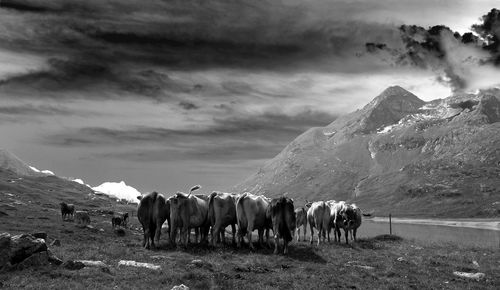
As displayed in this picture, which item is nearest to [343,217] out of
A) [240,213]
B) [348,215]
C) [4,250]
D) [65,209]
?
[348,215]

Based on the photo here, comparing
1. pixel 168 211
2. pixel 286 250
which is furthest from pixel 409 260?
pixel 168 211

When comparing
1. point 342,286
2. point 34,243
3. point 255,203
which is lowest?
point 342,286

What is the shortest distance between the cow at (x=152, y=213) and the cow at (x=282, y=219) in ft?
25.3

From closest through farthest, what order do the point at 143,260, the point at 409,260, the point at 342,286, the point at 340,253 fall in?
the point at 342,286
the point at 143,260
the point at 409,260
the point at 340,253

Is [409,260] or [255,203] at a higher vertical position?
[255,203]

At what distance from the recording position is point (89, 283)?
17359 mm

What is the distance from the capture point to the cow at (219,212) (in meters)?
32.0

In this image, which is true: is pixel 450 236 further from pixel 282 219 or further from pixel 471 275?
pixel 282 219

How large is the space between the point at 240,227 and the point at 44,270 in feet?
49.4

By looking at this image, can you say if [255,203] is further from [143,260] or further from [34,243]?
[34,243]

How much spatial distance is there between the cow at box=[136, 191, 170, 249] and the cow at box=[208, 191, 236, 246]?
349 cm

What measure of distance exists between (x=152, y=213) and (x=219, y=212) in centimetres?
512

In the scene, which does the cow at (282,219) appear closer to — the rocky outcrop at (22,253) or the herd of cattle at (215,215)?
the herd of cattle at (215,215)

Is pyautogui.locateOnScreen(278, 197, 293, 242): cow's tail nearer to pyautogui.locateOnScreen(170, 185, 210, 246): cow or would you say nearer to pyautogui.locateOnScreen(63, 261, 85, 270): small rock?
pyautogui.locateOnScreen(170, 185, 210, 246): cow
